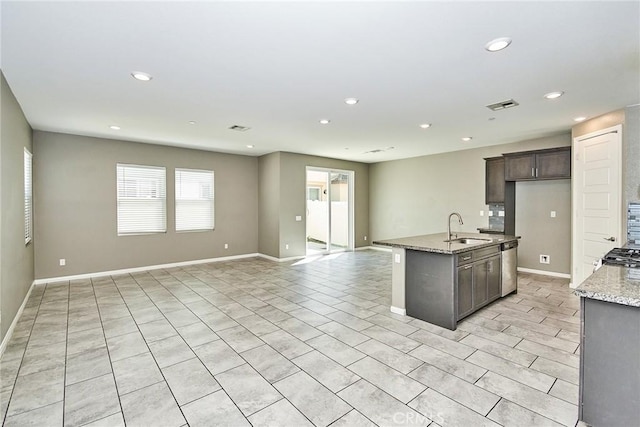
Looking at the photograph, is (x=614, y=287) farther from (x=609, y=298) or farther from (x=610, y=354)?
(x=610, y=354)

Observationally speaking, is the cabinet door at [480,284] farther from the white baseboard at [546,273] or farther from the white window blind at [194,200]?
the white window blind at [194,200]

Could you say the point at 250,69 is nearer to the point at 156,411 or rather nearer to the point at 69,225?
the point at 156,411

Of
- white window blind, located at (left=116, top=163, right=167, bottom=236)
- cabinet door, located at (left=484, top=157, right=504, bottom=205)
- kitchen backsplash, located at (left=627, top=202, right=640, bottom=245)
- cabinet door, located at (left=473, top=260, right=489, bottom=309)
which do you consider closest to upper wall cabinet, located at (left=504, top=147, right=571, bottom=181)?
cabinet door, located at (left=484, top=157, right=504, bottom=205)

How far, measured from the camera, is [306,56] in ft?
8.55

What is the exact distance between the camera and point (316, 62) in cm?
271

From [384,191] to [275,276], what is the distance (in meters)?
4.57

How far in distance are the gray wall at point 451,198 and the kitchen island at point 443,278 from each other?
2.59 meters

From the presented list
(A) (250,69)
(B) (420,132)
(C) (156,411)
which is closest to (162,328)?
(C) (156,411)

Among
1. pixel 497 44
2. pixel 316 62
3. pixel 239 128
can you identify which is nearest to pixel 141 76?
pixel 316 62

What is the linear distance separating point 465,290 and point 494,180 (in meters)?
3.72

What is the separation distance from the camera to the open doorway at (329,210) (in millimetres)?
8406

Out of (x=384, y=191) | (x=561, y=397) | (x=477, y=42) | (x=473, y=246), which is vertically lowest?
(x=561, y=397)

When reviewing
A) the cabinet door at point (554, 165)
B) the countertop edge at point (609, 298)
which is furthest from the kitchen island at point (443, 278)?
the cabinet door at point (554, 165)

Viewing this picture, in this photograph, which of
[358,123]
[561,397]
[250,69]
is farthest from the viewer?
[358,123]
